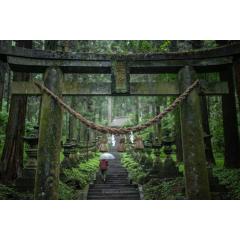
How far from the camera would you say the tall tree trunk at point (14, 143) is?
7789 mm

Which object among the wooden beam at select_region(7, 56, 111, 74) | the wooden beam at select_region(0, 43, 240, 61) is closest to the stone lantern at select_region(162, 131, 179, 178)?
the wooden beam at select_region(0, 43, 240, 61)

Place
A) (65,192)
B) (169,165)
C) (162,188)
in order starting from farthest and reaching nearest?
(169,165) → (162,188) → (65,192)

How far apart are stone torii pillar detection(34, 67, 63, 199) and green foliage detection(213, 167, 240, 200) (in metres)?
4.42

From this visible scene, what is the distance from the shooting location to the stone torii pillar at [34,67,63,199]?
4863mm

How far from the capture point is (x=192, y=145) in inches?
198

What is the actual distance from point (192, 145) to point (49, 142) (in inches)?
111

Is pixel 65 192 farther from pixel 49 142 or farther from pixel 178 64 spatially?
pixel 178 64

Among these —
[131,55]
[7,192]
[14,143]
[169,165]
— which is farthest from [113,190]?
[131,55]

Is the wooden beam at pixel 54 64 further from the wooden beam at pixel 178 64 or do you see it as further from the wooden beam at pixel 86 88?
the wooden beam at pixel 178 64

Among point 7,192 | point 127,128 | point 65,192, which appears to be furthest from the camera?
point 65,192

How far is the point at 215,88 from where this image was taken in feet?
17.5

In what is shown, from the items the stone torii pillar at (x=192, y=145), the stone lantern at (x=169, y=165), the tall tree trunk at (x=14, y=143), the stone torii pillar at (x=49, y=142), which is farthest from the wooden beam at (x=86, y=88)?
the stone lantern at (x=169, y=165)

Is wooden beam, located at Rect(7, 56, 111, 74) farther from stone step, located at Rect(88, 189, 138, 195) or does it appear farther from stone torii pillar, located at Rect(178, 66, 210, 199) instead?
stone step, located at Rect(88, 189, 138, 195)

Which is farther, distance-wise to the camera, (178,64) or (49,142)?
(178,64)
